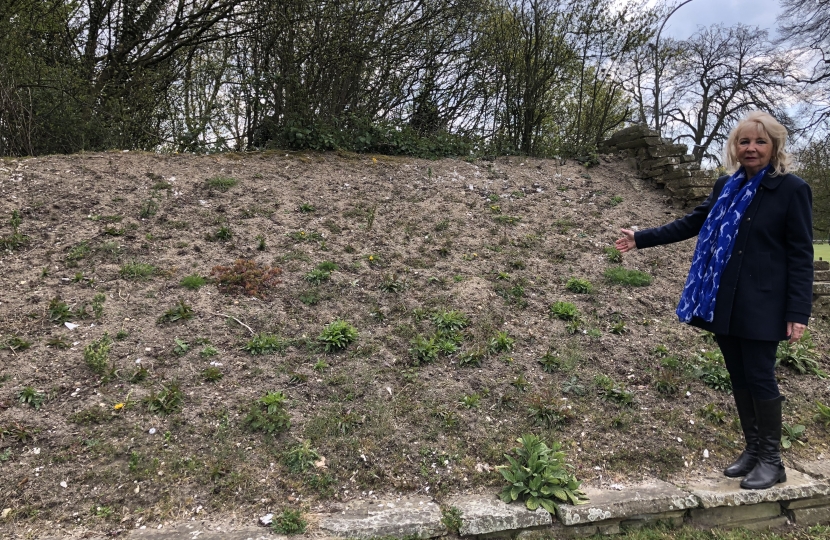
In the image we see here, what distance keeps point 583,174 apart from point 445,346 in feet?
15.7

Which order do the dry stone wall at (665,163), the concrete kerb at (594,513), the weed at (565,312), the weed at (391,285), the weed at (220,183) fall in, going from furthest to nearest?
1. the dry stone wall at (665,163)
2. the weed at (220,183)
3. the weed at (391,285)
4. the weed at (565,312)
5. the concrete kerb at (594,513)

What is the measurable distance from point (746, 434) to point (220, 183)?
546 centimetres

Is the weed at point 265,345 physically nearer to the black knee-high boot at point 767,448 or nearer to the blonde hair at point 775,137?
the black knee-high boot at point 767,448

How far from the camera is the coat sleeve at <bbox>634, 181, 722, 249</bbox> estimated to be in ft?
9.86

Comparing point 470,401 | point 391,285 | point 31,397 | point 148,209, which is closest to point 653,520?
point 470,401

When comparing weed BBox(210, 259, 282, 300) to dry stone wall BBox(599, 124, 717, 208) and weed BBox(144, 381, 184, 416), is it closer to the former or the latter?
weed BBox(144, 381, 184, 416)

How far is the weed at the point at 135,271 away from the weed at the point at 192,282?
0.31 meters

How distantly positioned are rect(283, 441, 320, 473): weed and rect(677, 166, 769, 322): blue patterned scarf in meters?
2.26

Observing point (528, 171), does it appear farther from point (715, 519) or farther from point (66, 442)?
point (66, 442)

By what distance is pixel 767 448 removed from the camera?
2.76 m

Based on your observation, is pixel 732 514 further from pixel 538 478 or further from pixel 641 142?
pixel 641 142

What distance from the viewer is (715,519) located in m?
2.74

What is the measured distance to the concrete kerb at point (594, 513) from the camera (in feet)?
8.02

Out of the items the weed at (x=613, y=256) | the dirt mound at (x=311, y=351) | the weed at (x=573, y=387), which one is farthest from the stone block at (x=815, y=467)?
the weed at (x=613, y=256)
